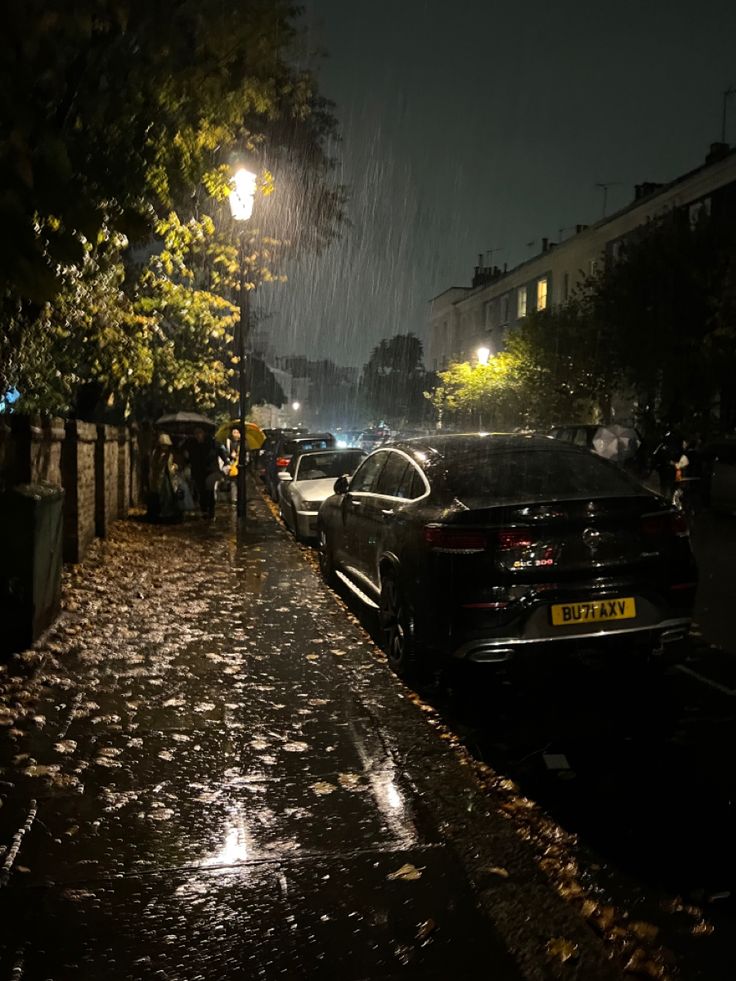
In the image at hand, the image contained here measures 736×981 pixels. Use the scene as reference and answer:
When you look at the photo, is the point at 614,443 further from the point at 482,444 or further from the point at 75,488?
the point at 482,444

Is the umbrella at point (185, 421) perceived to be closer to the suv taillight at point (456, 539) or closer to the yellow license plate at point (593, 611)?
the suv taillight at point (456, 539)

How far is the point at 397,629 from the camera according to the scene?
21.9 ft

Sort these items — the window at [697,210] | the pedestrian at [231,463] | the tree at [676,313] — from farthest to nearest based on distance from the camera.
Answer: the window at [697,210] < the tree at [676,313] < the pedestrian at [231,463]

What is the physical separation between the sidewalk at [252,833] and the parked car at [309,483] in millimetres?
7034

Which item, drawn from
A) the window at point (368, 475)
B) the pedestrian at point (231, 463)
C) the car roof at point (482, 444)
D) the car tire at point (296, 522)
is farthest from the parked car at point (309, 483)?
the pedestrian at point (231, 463)

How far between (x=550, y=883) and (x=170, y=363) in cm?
1696

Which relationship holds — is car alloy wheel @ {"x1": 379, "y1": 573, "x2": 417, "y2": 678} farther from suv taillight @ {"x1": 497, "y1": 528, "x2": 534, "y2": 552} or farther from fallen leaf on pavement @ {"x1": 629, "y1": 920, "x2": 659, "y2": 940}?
fallen leaf on pavement @ {"x1": 629, "y1": 920, "x2": 659, "y2": 940}

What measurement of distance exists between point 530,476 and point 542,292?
1730 inches

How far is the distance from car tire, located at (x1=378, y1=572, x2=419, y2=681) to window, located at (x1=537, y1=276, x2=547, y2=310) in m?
42.7

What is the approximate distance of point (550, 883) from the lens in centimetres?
347

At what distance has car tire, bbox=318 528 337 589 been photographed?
10.2 metres

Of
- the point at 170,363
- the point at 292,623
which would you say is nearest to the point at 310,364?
the point at 170,363

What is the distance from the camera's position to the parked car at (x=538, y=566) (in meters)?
5.43

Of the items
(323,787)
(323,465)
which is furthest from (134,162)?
(323,465)
